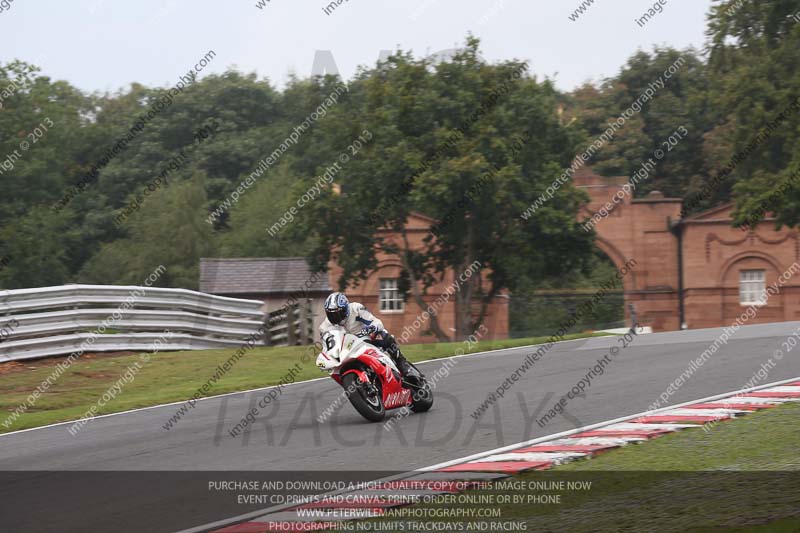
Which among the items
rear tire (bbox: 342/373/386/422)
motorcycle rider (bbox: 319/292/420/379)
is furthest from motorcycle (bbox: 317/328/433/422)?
motorcycle rider (bbox: 319/292/420/379)

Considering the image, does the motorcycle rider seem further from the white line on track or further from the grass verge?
the grass verge

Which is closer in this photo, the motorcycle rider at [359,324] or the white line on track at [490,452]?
the white line on track at [490,452]

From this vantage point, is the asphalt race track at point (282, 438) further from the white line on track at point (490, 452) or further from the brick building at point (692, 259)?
the brick building at point (692, 259)

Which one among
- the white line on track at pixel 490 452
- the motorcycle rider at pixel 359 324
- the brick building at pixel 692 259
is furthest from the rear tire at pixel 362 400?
the brick building at pixel 692 259

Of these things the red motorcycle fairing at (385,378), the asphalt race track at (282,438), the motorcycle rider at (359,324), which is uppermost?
the motorcycle rider at (359,324)

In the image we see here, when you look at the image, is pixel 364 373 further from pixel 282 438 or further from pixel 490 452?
pixel 490 452

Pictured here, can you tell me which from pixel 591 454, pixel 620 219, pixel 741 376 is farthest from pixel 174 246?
pixel 591 454

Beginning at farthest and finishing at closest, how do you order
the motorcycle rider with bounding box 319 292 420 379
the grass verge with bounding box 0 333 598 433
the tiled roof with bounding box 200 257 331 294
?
the tiled roof with bounding box 200 257 331 294 → the grass verge with bounding box 0 333 598 433 → the motorcycle rider with bounding box 319 292 420 379

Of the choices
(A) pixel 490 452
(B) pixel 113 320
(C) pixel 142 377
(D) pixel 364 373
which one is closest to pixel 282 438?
(D) pixel 364 373

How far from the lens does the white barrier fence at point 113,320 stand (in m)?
20.6

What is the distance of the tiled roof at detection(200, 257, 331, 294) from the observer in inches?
1850

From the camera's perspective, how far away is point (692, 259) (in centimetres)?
5106

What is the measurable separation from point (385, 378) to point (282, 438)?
1.56 metres

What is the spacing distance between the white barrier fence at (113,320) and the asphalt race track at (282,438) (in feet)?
23.0
